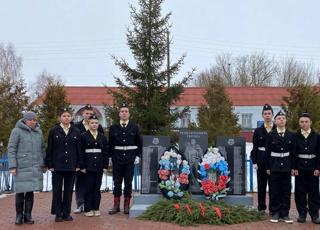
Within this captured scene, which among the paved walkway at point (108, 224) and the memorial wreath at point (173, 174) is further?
the memorial wreath at point (173, 174)

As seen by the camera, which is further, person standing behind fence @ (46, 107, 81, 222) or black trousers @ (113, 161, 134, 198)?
black trousers @ (113, 161, 134, 198)

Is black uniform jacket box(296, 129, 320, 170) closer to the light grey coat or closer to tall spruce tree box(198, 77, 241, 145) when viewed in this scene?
the light grey coat

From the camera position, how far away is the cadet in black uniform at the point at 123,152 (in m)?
7.24

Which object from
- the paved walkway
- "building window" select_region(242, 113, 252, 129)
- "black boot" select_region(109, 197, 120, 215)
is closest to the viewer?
the paved walkway

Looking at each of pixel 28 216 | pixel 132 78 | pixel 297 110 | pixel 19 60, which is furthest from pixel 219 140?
pixel 19 60

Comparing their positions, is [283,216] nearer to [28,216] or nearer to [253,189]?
[253,189]

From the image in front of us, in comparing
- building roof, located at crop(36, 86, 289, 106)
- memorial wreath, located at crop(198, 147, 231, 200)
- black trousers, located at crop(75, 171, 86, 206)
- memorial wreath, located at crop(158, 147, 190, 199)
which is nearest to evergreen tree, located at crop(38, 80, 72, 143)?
black trousers, located at crop(75, 171, 86, 206)

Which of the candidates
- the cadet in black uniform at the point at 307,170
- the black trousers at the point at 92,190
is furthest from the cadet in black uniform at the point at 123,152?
the cadet in black uniform at the point at 307,170

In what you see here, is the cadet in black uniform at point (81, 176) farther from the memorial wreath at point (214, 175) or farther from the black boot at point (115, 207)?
the memorial wreath at point (214, 175)

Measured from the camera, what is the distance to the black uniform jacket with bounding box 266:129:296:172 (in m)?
6.66

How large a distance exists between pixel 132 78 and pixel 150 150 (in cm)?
529

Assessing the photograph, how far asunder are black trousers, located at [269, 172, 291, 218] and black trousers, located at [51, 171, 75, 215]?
Result: 147 inches

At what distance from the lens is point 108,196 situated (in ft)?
31.2

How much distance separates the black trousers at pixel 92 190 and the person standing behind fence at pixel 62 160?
0.35 metres
